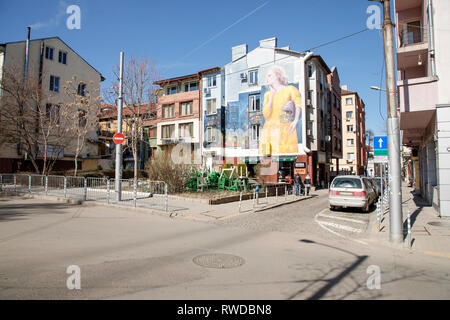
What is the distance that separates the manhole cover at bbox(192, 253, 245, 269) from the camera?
17.6ft

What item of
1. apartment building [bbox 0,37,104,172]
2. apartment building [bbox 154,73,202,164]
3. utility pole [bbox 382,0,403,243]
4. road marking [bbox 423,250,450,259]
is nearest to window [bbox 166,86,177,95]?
apartment building [bbox 154,73,202,164]

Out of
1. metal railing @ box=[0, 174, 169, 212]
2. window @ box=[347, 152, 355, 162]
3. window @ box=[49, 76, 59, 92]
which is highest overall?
window @ box=[49, 76, 59, 92]

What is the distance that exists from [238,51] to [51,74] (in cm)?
2058

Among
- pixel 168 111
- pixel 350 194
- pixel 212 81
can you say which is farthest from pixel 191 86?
pixel 350 194

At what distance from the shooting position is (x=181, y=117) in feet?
124

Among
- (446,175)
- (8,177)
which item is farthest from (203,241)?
(8,177)

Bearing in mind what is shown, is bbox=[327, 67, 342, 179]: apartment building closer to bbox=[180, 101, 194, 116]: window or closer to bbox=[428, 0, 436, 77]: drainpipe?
bbox=[180, 101, 194, 116]: window

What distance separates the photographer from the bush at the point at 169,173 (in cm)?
1684

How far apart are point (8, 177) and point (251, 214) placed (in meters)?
15.8

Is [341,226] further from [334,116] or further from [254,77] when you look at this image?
[334,116]

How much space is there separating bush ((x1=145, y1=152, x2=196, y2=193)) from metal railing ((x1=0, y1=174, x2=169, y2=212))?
4.14 feet

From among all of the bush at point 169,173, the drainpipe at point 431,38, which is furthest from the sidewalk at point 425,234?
the bush at point 169,173

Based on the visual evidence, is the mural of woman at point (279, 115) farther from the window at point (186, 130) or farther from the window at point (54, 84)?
the window at point (54, 84)

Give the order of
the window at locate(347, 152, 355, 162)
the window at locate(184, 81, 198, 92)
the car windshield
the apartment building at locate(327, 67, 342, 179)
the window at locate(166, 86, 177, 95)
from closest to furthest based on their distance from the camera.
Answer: the car windshield → the apartment building at locate(327, 67, 342, 179) → the window at locate(184, 81, 198, 92) → the window at locate(166, 86, 177, 95) → the window at locate(347, 152, 355, 162)
